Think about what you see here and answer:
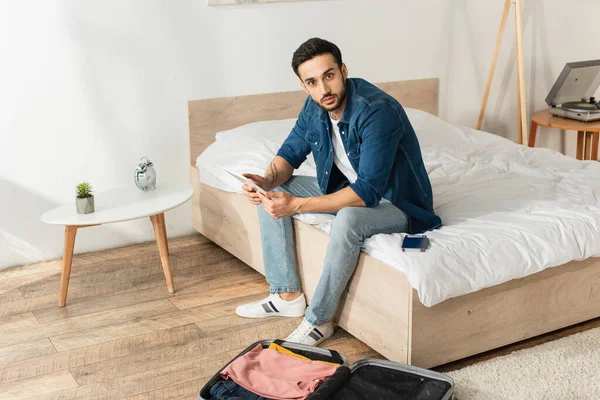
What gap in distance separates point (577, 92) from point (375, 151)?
2176 millimetres

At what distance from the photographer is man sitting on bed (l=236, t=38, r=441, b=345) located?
240 centimetres

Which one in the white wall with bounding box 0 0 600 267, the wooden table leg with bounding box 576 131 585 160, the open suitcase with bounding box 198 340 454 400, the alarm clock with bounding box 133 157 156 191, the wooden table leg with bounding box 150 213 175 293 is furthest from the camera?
the wooden table leg with bounding box 576 131 585 160

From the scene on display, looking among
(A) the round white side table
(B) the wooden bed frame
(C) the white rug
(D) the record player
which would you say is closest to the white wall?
(A) the round white side table

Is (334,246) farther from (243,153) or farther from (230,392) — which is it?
(243,153)

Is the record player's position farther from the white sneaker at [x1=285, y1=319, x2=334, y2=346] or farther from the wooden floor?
the white sneaker at [x1=285, y1=319, x2=334, y2=346]

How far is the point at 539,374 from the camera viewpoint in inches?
90.3

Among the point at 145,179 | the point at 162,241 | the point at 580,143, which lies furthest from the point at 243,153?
the point at 580,143

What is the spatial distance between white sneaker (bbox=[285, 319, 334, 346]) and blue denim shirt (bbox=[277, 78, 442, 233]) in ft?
1.44

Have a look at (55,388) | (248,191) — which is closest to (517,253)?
(248,191)

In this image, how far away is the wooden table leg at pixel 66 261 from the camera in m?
2.82

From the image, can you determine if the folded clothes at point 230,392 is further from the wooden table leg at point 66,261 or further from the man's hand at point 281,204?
the wooden table leg at point 66,261

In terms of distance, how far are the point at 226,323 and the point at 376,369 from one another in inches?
28.1

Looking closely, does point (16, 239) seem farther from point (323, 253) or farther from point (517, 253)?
point (517, 253)

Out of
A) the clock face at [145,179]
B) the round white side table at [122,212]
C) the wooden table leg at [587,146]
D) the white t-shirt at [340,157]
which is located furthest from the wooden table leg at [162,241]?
the wooden table leg at [587,146]
